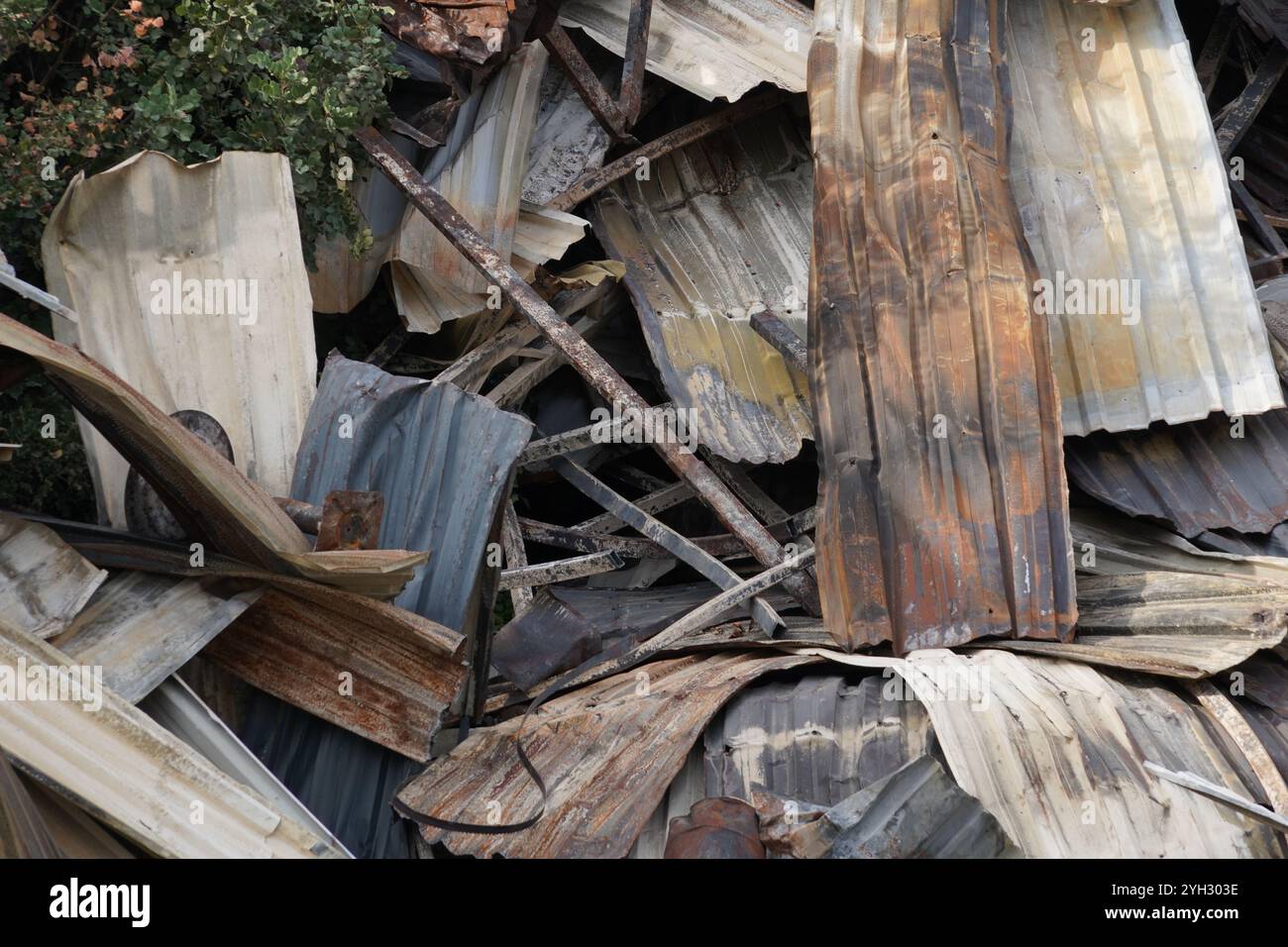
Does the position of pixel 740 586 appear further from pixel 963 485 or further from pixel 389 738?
pixel 389 738

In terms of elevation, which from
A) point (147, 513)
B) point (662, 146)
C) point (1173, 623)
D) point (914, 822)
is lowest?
point (914, 822)

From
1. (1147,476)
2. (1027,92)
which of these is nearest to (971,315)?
(1147,476)

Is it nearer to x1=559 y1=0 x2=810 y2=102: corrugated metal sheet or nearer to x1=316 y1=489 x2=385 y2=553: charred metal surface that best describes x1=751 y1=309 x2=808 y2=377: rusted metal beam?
x1=559 y1=0 x2=810 y2=102: corrugated metal sheet

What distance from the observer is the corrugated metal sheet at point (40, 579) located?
353cm

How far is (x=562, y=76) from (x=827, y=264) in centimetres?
265

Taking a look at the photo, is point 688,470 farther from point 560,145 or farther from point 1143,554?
point 560,145

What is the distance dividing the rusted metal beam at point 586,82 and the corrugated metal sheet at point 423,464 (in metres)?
2.56

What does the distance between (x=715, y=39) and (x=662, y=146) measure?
2.16 feet

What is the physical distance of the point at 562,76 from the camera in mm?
7133

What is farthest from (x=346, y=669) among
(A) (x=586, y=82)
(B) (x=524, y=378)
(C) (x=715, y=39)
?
(C) (x=715, y=39)

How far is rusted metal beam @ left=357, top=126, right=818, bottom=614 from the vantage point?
17.0 ft

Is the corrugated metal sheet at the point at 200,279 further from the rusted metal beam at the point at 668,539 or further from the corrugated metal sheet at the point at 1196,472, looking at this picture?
the corrugated metal sheet at the point at 1196,472

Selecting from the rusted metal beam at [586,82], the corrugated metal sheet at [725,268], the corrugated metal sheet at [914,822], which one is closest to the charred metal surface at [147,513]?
the corrugated metal sheet at [914,822]

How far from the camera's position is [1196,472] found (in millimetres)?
5402
